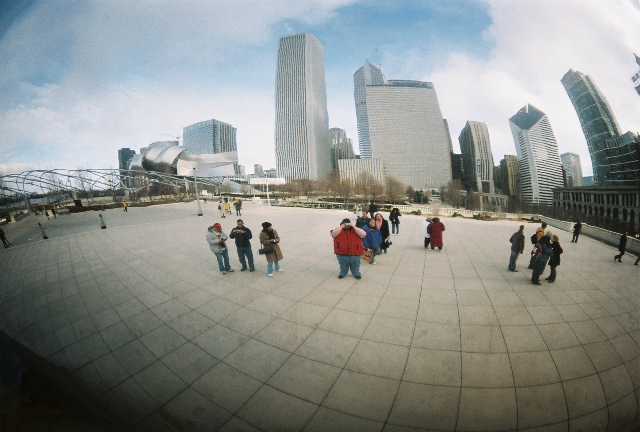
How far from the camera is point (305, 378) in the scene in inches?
61.5

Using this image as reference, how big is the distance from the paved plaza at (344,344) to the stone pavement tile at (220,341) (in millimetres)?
16

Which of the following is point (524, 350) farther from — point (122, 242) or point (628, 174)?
point (122, 242)

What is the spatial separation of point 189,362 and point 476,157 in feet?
13.9

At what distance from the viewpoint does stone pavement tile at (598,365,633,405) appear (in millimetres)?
1270

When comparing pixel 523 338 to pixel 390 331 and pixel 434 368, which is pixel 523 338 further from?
pixel 390 331

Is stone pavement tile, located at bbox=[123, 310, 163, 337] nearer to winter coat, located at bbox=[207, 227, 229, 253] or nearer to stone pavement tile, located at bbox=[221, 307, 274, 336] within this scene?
stone pavement tile, located at bbox=[221, 307, 274, 336]

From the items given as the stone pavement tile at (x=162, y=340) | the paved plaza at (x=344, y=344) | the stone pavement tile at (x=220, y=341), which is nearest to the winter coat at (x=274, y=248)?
the paved plaza at (x=344, y=344)

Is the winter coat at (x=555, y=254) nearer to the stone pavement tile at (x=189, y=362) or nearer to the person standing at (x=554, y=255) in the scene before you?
the person standing at (x=554, y=255)

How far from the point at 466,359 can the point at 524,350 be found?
1.48ft

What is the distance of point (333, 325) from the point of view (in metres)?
2.24

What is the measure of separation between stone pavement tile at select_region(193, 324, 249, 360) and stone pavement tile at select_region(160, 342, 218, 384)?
0.18 feet

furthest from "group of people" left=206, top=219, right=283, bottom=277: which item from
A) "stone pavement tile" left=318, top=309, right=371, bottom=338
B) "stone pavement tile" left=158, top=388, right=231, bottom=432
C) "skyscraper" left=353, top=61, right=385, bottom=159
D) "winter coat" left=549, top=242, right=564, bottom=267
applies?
"skyscraper" left=353, top=61, right=385, bottom=159

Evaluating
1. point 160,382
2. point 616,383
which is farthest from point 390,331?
point 160,382

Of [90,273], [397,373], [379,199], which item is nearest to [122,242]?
[90,273]
